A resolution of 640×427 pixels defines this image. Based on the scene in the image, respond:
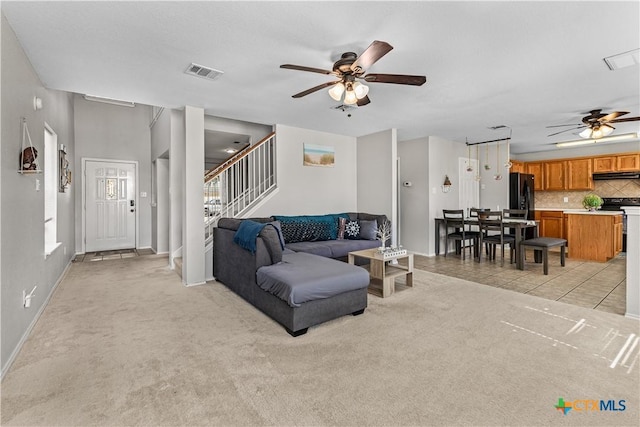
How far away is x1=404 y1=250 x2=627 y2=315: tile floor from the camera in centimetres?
358

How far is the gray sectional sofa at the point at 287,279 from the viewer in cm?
266

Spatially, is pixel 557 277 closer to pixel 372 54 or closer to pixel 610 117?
pixel 610 117

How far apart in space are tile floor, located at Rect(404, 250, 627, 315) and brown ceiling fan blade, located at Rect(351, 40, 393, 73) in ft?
11.0

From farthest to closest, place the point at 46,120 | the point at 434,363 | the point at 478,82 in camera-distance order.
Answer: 1. the point at 46,120
2. the point at 478,82
3. the point at 434,363

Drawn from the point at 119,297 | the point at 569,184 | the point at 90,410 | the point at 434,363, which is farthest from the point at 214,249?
the point at 569,184

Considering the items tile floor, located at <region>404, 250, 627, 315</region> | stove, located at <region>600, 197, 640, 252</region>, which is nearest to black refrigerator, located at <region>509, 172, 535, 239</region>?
stove, located at <region>600, 197, 640, 252</region>

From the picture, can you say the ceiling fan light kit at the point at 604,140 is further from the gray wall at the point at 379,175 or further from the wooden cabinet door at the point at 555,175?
the gray wall at the point at 379,175

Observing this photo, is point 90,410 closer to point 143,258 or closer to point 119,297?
point 119,297

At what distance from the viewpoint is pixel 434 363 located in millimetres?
2178

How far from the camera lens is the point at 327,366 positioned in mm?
2139

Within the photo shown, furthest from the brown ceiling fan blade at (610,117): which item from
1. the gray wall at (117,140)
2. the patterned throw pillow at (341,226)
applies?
the gray wall at (117,140)

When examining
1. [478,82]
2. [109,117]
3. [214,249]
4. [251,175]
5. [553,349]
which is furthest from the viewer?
[109,117]

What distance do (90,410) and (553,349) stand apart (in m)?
3.18

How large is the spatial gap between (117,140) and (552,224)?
34.6 feet
